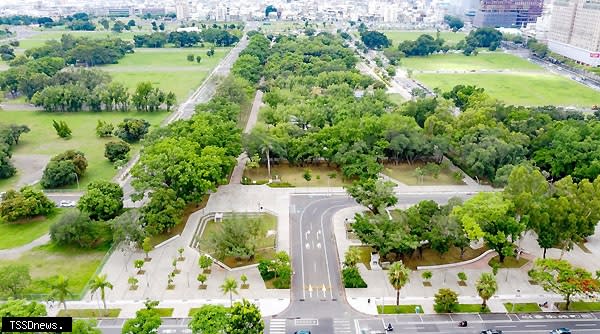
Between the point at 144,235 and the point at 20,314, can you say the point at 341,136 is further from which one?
the point at 20,314

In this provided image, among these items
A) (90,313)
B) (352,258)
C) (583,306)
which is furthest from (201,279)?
(583,306)

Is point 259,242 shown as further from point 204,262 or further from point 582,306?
point 582,306

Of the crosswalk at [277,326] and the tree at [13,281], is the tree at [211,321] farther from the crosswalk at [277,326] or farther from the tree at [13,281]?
the tree at [13,281]

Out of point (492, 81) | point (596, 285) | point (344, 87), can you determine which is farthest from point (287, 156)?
point (492, 81)

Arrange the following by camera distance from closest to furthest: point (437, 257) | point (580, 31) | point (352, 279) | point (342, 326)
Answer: point (342, 326) < point (352, 279) < point (437, 257) < point (580, 31)

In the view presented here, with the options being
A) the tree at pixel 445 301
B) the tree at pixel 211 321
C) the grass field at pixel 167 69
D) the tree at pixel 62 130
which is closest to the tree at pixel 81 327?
the tree at pixel 211 321

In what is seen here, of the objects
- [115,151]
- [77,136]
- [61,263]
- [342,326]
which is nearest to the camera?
[342,326]
